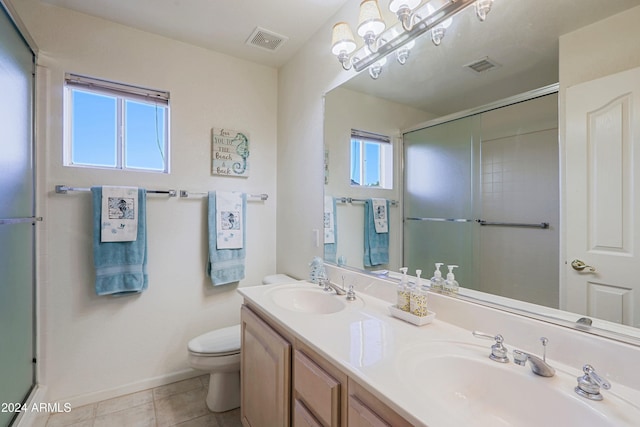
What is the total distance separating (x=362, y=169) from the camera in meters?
1.66

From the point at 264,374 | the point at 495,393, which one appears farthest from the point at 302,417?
the point at 495,393

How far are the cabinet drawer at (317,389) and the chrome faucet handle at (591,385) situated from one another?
574 mm

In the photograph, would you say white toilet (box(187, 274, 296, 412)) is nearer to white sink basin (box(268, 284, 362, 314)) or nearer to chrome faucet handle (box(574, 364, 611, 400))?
white sink basin (box(268, 284, 362, 314))

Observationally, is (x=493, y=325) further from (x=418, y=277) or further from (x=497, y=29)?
(x=497, y=29)

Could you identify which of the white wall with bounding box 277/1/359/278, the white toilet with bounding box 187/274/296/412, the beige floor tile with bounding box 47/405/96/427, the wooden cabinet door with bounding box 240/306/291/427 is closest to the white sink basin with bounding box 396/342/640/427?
the wooden cabinet door with bounding box 240/306/291/427

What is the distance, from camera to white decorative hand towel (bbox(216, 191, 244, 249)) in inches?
83.8

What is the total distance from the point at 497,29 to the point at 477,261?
85 centimetres

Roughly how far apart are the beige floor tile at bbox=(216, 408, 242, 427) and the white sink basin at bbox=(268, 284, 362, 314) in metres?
0.78

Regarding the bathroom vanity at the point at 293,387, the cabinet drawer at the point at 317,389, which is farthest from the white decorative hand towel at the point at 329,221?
the cabinet drawer at the point at 317,389

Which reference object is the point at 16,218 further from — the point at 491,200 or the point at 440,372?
the point at 491,200

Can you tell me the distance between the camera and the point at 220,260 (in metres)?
2.13

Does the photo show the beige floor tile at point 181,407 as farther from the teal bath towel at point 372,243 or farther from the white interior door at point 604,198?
the white interior door at point 604,198

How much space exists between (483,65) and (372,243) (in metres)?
0.94

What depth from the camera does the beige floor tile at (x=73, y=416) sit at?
1.64m
